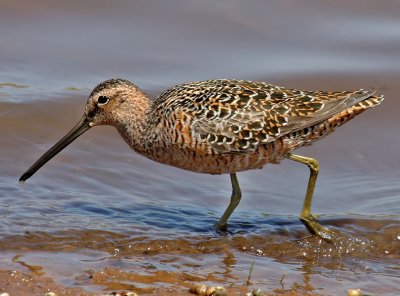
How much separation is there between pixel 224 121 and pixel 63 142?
4.57 ft

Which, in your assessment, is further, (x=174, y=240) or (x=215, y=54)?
(x=215, y=54)

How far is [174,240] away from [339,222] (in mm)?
1437

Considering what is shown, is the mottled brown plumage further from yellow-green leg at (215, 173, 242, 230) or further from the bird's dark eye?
yellow-green leg at (215, 173, 242, 230)

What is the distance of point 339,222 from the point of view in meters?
7.86

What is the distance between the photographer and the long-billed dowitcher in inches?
289

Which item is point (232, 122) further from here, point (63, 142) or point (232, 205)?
point (63, 142)

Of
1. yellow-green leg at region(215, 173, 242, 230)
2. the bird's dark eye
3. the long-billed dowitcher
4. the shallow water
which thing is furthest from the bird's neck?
yellow-green leg at region(215, 173, 242, 230)

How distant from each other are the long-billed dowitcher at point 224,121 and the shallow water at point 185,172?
0.43 meters

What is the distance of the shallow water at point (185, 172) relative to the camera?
6613mm

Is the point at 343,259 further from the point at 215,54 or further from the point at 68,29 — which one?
the point at 68,29

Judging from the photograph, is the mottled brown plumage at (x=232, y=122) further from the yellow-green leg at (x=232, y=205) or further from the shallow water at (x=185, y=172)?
the shallow water at (x=185, y=172)

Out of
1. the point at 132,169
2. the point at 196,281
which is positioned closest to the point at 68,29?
the point at 132,169

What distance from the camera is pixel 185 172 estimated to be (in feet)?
29.1

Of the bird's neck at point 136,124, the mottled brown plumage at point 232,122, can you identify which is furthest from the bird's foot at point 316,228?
the bird's neck at point 136,124
